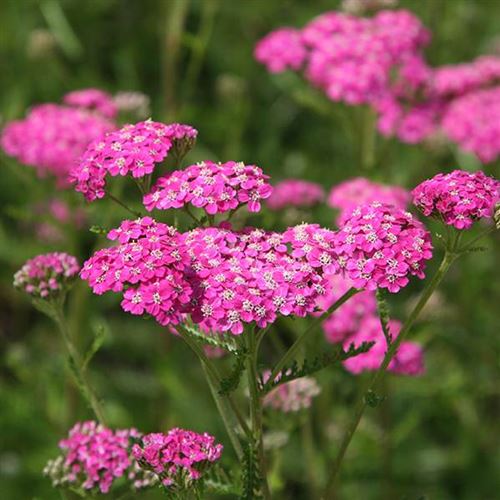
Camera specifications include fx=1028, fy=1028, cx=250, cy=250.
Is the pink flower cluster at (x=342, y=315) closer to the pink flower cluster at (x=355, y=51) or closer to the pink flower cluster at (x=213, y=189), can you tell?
the pink flower cluster at (x=355, y=51)

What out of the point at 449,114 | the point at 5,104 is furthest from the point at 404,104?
the point at 5,104

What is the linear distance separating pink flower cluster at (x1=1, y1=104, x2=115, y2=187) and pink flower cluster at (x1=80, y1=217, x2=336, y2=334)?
2770 millimetres

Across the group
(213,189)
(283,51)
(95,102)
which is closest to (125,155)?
(213,189)

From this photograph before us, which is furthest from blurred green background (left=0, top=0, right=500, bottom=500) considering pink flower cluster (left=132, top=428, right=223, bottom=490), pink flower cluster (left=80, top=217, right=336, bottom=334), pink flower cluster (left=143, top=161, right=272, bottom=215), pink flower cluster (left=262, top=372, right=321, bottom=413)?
pink flower cluster (left=132, top=428, right=223, bottom=490)

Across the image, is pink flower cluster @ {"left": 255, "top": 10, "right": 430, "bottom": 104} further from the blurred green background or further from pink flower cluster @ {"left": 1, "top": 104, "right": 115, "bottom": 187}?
pink flower cluster @ {"left": 1, "top": 104, "right": 115, "bottom": 187}

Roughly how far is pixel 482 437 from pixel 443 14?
116 inches

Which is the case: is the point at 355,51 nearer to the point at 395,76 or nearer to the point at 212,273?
the point at 395,76

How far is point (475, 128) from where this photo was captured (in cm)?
648

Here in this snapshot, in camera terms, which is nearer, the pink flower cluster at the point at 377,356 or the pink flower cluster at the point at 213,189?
the pink flower cluster at the point at 213,189

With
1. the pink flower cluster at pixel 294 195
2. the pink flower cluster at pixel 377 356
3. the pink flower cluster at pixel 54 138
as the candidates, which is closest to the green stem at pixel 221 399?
the pink flower cluster at pixel 377 356

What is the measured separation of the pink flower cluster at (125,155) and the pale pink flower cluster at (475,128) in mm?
3272

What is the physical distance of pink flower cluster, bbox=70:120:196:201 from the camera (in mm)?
3459

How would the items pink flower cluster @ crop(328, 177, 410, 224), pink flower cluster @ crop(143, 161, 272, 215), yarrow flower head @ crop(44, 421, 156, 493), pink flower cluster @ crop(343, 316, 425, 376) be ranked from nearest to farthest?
pink flower cluster @ crop(143, 161, 272, 215) < yarrow flower head @ crop(44, 421, 156, 493) < pink flower cluster @ crop(343, 316, 425, 376) < pink flower cluster @ crop(328, 177, 410, 224)

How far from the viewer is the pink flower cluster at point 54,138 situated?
19.5 feet
